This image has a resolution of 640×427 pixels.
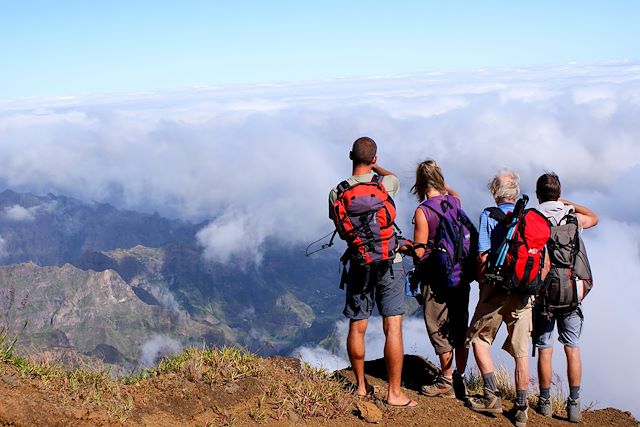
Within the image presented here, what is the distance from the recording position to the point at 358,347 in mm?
7613

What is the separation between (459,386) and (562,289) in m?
2.34

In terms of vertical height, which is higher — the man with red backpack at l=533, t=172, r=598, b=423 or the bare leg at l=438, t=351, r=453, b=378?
the man with red backpack at l=533, t=172, r=598, b=423

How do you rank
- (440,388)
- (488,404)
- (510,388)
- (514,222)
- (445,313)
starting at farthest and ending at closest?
(510,388)
(440,388)
(445,313)
(488,404)
(514,222)

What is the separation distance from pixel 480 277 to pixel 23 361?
18.6 ft

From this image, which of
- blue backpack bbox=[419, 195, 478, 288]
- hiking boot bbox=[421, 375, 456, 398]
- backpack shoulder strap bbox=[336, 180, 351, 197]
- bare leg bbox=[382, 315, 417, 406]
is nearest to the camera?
backpack shoulder strap bbox=[336, 180, 351, 197]

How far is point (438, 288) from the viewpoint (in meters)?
8.00

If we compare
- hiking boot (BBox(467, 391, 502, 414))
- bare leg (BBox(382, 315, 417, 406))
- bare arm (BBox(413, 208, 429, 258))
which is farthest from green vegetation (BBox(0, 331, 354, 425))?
bare arm (BBox(413, 208, 429, 258))

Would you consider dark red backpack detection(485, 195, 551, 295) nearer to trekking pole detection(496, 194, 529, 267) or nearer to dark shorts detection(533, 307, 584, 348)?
trekking pole detection(496, 194, 529, 267)

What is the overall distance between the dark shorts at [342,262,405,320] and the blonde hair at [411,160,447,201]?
1.13 meters

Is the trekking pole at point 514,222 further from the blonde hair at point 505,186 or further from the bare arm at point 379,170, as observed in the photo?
the bare arm at point 379,170

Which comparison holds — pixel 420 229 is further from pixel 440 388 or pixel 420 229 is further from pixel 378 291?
pixel 440 388

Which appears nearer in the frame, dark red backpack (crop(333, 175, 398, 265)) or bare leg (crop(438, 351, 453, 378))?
dark red backpack (crop(333, 175, 398, 265))

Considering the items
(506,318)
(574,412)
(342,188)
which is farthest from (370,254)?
(574,412)

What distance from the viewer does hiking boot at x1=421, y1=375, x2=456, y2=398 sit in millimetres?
8258
